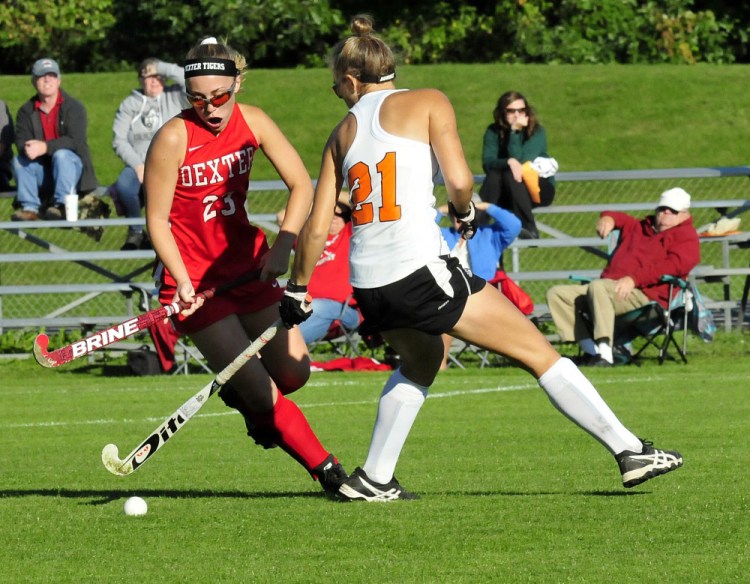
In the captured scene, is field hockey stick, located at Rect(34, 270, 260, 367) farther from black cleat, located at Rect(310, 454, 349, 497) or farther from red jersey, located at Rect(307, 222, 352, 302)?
red jersey, located at Rect(307, 222, 352, 302)

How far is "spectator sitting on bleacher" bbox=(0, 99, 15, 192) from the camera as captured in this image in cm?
1634

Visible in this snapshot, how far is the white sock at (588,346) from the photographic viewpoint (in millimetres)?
13395

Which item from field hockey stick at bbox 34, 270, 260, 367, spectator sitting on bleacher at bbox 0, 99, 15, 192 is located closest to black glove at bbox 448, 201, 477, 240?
field hockey stick at bbox 34, 270, 260, 367

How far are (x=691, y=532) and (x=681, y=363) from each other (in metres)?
8.29

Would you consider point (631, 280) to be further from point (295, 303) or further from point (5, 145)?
point (295, 303)

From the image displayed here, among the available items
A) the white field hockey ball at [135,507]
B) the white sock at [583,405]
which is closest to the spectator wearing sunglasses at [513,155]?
the white sock at [583,405]

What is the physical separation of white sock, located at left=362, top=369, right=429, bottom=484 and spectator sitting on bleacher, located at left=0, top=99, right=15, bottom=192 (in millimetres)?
10711

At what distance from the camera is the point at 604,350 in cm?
1321

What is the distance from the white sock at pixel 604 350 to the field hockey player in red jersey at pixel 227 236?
6.62 meters

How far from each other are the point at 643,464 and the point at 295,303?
1.53 meters

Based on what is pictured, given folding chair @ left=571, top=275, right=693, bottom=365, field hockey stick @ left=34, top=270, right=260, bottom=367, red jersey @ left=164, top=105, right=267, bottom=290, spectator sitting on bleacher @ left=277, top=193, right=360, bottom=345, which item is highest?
red jersey @ left=164, top=105, right=267, bottom=290

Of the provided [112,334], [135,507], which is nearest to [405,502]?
[135,507]

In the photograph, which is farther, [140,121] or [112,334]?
[140,121]

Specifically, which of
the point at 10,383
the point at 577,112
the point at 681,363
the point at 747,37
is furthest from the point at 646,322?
the point at 747,37
